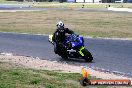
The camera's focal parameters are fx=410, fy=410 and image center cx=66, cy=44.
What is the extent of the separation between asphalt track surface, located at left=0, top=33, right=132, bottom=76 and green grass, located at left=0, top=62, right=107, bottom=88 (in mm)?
2341

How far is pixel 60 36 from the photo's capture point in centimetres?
1603

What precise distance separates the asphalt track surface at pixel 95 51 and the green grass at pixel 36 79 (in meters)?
2.34

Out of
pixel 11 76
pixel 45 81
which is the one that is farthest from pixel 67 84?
pixel 11 76

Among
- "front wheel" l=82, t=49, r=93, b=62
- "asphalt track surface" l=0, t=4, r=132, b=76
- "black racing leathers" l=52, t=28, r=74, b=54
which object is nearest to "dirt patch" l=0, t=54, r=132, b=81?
"asphalt track surface" l=0, t=4, r=132, b=76

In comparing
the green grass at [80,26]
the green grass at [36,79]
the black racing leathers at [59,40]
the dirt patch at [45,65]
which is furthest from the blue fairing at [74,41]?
the green grass at [80,26]

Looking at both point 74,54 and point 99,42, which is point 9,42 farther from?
point 74,54

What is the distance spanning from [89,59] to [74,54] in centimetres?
65

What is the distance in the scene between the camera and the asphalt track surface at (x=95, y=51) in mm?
14570

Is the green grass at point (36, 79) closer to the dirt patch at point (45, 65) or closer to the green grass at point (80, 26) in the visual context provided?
the dirt patch at point (45, 65)

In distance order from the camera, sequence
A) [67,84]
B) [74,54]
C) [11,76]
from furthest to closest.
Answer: [74,54]
[11,76]
[67,84]

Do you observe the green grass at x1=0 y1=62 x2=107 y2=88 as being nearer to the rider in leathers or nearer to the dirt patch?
the dirt patch

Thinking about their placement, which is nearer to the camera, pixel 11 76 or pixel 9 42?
pixel 11 76

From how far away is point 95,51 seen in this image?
18078 millimetres

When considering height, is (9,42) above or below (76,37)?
below
